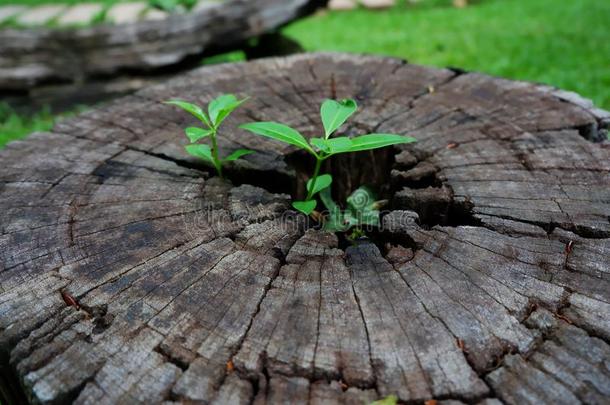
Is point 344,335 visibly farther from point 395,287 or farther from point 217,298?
point 217,298

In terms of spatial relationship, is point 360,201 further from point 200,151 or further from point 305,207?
point 200,151

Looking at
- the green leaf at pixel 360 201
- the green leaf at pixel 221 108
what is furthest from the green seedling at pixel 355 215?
the green leaf at pixel 221 108

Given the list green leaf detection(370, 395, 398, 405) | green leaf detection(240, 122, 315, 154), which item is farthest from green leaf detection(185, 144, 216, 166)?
green leaf detection(370, 395, 398, 405)

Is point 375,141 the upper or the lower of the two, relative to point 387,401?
upper

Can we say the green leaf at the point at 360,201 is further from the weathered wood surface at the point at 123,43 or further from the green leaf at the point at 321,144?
the weathered wood surface at the point at 123,43

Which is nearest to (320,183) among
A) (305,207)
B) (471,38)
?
(305,207)
